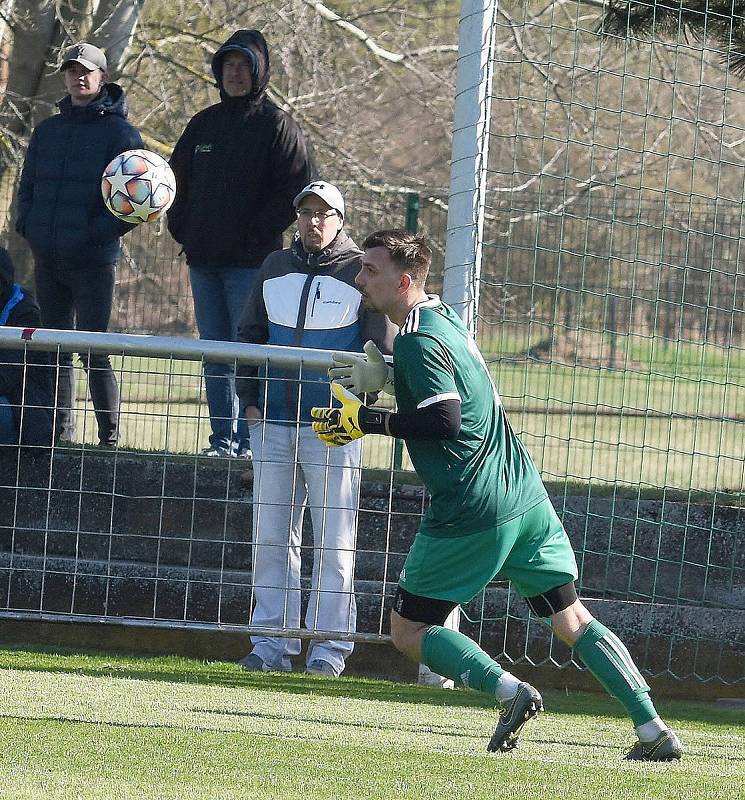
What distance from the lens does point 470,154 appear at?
7.43 metres

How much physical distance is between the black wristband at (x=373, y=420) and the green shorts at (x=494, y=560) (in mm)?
459

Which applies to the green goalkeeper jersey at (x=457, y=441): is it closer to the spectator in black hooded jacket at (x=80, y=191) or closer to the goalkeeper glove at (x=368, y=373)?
the goalkeeper glove at (x=368, y=373)

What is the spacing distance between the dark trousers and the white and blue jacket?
4.44 ft

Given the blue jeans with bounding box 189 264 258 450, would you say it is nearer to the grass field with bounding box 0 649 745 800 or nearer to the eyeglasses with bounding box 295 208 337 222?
the eyeglasses with bounding box 295 208 337 222

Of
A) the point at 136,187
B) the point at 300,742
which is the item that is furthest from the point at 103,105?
the point at 300,742

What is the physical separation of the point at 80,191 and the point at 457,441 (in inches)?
170

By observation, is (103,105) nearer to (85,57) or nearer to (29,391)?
(85,57)

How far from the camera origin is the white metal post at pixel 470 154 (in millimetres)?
7414

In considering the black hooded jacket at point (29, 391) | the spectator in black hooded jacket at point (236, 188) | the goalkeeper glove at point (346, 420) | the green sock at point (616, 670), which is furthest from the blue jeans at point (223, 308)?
the green sock at point (616, 670)

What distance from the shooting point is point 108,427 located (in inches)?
341

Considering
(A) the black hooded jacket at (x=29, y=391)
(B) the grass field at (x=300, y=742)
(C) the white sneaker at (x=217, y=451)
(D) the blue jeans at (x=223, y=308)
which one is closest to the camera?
(B) the grass field at (x=300, y=742)

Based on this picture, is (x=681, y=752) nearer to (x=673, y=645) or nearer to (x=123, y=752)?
(x=123, y=752)

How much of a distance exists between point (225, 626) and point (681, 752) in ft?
8.78

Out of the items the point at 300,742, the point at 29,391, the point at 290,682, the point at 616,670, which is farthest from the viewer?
the point at 29,391
